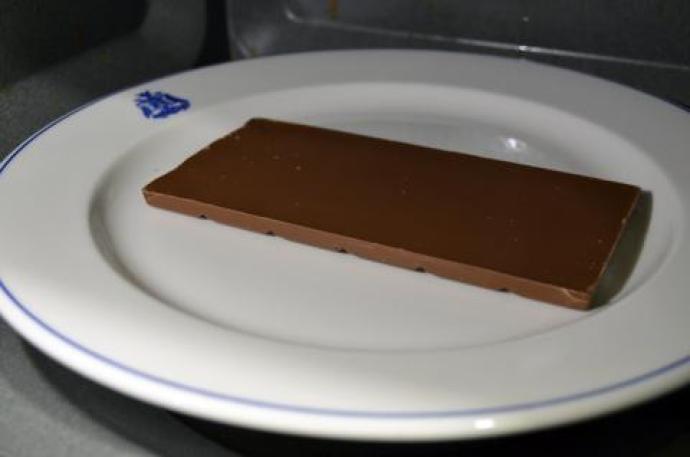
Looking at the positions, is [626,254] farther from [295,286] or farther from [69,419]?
[69,419]

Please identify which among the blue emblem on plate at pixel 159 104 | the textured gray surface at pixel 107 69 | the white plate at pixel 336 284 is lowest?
the textured gray surface at pixel 107 69

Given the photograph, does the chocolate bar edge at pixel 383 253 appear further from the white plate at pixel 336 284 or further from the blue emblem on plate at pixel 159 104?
the blue emblem on plate at pixel 159 104

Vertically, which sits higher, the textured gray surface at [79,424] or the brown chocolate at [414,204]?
the brown chocolate at [414,204]

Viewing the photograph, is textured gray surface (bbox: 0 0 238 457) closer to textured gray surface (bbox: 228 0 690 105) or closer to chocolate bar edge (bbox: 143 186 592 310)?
chocolate bar edge (bbox: 143 186 592 310)

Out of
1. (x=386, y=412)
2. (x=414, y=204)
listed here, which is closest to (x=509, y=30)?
(x=414, y=204)

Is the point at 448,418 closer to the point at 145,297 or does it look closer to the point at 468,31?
the point at 145,297

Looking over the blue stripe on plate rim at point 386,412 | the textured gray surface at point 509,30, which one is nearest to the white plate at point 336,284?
the blue stripe on plate rim at point 386,412

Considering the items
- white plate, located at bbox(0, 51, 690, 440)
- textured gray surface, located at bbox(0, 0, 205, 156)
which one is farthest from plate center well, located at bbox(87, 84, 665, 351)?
textured gray surface, located at bbox(0, 0, 205, 156)
